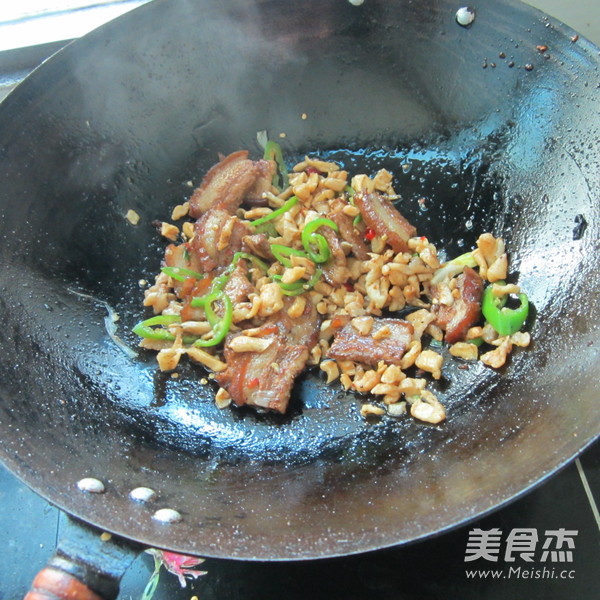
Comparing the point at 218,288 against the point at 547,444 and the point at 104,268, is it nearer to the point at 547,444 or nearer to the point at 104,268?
the point at 104,268

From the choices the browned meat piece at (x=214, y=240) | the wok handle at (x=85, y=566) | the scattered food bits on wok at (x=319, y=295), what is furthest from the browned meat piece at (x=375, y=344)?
the wok handle at (x=85, y=566)

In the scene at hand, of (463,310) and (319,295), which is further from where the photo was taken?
(319,295)

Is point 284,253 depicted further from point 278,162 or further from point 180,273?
point 278,162

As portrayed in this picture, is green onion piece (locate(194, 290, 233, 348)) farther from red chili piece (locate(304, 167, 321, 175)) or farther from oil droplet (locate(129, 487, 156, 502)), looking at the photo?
red chili piece (locate(304, 167, 321, 175))

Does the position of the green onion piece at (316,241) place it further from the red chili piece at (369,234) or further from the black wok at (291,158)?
the black wok at (291,158)

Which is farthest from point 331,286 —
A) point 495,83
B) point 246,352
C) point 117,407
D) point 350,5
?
point 350,5

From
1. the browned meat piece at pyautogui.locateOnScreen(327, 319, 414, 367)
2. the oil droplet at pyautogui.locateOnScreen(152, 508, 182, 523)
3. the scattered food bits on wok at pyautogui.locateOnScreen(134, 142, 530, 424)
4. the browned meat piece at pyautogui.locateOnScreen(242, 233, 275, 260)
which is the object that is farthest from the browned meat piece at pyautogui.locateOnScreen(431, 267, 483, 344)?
the oil droplet at pyautogui.locateOnScreen(152, 508, 182, 523)

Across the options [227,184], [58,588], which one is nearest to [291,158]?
[227,184]
